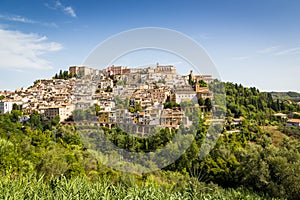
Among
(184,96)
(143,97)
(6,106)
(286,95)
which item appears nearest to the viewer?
(143,97)

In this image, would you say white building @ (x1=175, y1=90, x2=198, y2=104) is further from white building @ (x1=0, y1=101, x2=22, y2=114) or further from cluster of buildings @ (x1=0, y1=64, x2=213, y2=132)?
white building @ (x1=0, y1=101, x2=22, y2=114)

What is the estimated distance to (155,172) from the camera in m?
9.88

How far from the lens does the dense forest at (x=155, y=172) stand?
2680 mm

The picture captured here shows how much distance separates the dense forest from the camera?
2680 millimetres

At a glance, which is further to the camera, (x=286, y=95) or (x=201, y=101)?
(x=286, y=95)

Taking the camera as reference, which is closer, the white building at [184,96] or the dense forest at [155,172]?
the dense forest at [155,172]

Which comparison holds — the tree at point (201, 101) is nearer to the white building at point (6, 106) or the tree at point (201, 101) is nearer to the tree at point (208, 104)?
the tree at point (208, 104)

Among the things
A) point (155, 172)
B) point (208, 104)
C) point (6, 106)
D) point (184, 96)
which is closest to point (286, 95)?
point (208, 104)

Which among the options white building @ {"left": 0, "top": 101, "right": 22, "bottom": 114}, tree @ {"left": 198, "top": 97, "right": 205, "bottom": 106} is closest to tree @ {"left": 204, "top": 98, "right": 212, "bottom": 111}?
tree @ {"left": 198, "top": 97, "right": 205, "bottom": 106}

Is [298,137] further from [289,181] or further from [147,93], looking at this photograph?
[147,93]

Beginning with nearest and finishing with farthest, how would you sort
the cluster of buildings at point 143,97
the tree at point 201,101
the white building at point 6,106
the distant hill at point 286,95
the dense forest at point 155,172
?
1. the dense forest at point 155,172
2. the cluster of buildings at point 143,97
3. the tree at point 201,101
4. the white building at point 6,106
5. the distant hill at point 286,95

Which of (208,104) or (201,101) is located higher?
(201,101)

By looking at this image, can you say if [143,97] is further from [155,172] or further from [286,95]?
[286,95]

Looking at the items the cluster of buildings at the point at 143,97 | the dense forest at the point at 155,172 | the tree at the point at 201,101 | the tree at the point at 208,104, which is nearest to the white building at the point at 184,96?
the cluster of buildings at the point at 143,97
